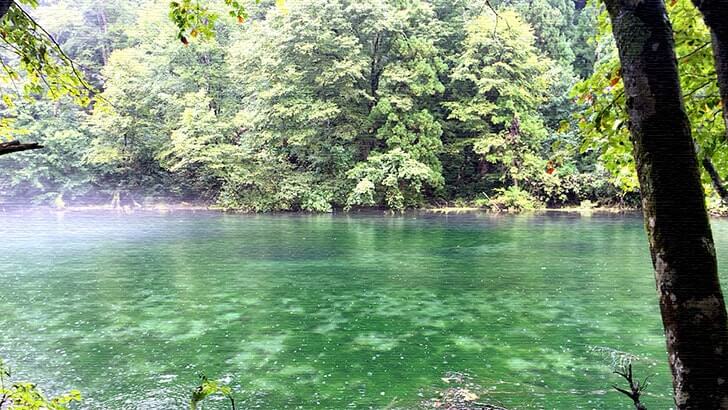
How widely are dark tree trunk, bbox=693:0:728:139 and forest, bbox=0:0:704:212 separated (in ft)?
71.1

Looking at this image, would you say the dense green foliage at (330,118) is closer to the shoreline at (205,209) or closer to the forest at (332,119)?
the forest at (332,119)

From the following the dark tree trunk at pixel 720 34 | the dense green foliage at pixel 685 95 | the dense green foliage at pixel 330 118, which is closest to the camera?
the dark tree trunk at pixel 720 34

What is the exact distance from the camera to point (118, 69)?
2619cm

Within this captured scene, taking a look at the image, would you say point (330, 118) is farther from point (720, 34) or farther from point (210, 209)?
point (720, 34)

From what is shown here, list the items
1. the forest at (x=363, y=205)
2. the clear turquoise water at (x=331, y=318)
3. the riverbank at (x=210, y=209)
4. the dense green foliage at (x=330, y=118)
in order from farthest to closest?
the dense green foliage at (x=330, y=118) → the riverbank at (x=210, y=209) → the clear turquoise water at (x=331, y=318) → the forest at (x=363, y=205)

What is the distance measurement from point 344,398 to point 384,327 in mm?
2269

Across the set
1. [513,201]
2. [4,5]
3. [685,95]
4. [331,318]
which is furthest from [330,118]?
[4,5]

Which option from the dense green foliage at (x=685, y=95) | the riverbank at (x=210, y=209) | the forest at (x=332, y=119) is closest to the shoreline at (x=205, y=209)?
the riverbank at (x=210, y=209)

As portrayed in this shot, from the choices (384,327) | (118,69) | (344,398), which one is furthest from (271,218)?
(344,398)

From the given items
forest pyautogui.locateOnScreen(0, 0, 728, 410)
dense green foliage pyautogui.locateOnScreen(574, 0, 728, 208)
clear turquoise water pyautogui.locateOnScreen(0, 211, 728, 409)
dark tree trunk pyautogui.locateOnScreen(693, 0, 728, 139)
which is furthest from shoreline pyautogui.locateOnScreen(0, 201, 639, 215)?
dark tree trunk pyautogui.locateOnScreen(693, 0, 728, 139)

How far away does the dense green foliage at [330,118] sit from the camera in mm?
23891

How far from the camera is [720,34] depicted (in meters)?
1.33

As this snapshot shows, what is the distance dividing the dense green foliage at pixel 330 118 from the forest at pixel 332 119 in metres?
0.07

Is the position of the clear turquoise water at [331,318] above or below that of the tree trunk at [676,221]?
below
